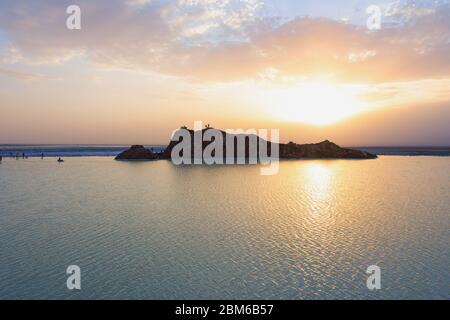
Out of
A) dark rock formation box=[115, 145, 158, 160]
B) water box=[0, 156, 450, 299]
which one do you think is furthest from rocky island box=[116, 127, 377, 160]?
water box=[0, 156, 450, 299]

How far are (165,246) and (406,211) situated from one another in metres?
23.2

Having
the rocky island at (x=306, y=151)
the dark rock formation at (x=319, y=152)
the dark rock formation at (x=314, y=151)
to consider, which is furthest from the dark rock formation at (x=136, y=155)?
the dark rock formation at (x=319, y=152)

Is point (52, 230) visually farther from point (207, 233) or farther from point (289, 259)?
point (289, 259)

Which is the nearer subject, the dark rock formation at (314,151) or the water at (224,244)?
the water at (224,244)

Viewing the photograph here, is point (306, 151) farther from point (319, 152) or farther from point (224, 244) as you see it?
point (224, 244)

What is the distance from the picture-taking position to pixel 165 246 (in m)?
20.4

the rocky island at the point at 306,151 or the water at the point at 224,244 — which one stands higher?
the rocky island at the point at 306,151

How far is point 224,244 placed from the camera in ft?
68.1

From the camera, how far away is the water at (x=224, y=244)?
587 inches

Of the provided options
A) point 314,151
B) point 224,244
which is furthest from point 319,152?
point 224,244

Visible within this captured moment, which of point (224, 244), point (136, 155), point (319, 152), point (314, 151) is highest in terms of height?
point (314, 151)

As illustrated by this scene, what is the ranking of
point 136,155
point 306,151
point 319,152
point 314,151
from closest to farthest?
1. point 136,155
2. point 319,152
3. point 314,151
4. point 306,151

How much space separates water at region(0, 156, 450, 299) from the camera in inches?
587

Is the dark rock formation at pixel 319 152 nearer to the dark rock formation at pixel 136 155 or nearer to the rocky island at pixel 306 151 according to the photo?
the rocky island at pixel 306 151
